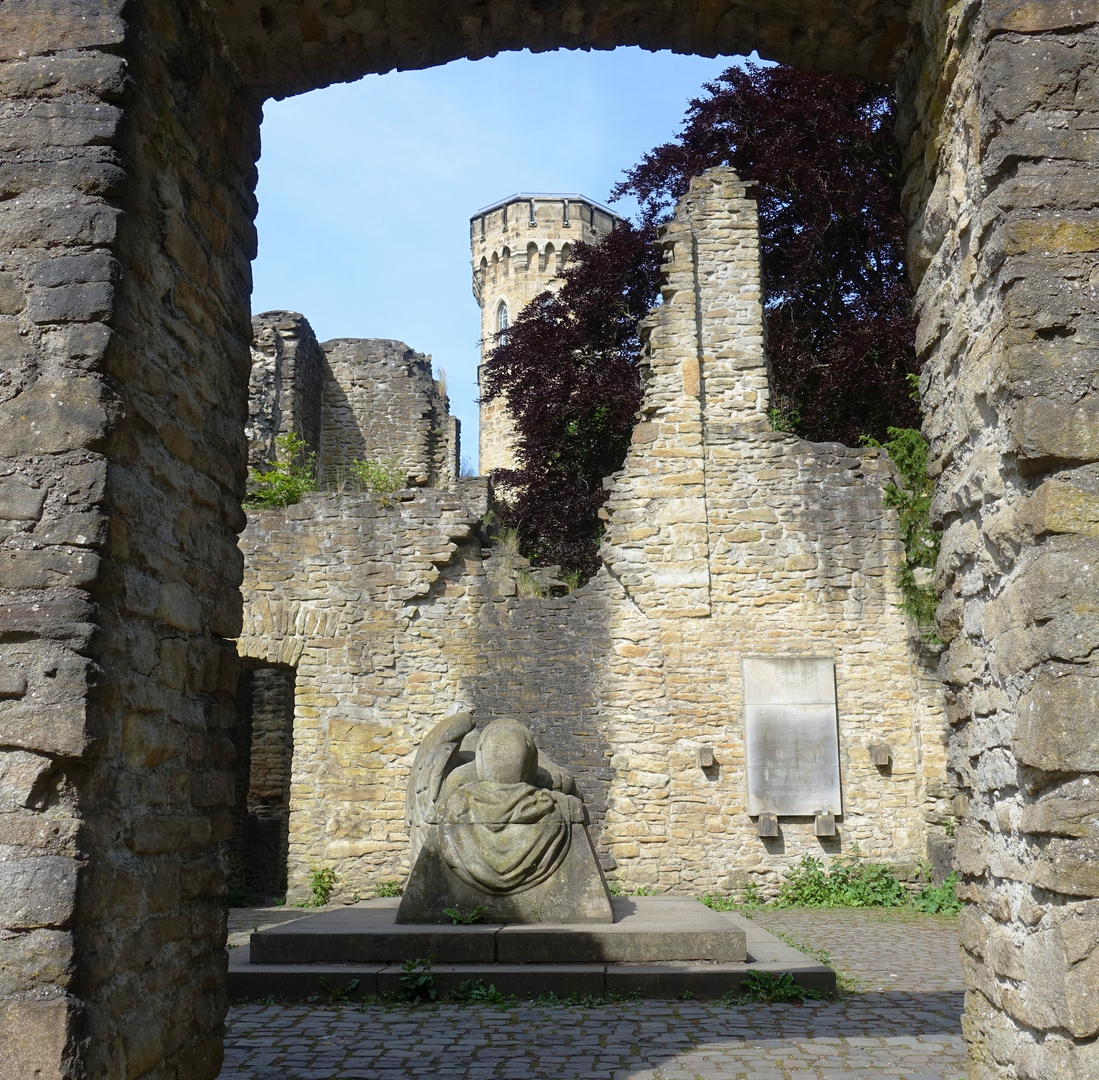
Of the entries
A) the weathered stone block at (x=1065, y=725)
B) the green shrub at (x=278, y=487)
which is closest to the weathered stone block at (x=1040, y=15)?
the weathered stone block at (x=1065, y=725)

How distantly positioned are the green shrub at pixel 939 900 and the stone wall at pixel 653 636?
18.9 inches

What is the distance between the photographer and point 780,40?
12.9 ft

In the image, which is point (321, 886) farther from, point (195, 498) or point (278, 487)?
point (195, 498)

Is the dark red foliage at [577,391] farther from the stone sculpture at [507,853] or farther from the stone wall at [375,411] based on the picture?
the stone sculpture at [507,853]

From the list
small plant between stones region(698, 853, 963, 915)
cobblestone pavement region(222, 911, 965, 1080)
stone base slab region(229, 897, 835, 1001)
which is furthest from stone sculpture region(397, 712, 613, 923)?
small plant between stones region(698, 853, 963, 915)

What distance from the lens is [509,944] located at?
21.0ft

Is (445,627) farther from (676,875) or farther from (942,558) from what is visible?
(942,558)

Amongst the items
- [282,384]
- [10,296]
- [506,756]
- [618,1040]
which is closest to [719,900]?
[506,756]

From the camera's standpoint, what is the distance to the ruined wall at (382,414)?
22.1m

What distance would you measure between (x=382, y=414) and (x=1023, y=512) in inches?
799

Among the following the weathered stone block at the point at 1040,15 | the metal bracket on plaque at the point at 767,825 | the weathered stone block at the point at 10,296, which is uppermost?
the weathered stone block at the point at 1040,15

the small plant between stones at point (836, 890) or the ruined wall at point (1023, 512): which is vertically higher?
Result: the ruined wall at point (1023, 512)

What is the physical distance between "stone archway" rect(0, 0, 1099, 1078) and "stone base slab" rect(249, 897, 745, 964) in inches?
122

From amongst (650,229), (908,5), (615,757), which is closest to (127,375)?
(908,5)
